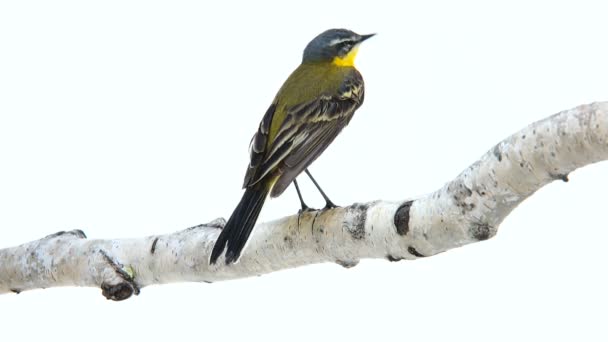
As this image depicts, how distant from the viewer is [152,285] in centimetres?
457

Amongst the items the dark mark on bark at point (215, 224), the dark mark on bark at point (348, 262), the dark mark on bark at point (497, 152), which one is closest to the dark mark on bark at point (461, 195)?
the dark mark on bark at point (497, 152)

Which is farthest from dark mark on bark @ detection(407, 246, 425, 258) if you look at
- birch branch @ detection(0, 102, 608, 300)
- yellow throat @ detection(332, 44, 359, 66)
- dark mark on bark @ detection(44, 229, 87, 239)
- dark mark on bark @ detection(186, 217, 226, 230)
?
dark mark on bark @ detection(44, 229, 87, 239)

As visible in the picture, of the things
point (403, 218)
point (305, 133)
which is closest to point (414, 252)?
point (403, 218)

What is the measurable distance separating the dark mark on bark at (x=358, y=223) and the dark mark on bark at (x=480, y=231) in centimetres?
58

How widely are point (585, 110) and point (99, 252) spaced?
2.52 m

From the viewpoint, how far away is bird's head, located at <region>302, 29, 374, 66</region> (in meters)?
5.11

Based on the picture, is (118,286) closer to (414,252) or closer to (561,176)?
(414,252)

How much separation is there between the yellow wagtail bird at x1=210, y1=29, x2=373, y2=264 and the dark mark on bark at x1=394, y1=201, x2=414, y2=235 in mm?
644

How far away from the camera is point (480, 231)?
330cm

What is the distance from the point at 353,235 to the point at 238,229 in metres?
0.46

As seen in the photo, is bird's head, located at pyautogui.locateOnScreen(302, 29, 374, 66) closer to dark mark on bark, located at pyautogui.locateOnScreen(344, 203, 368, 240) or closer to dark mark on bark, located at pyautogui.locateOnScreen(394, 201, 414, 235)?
dark mark on bark, located at pyautogui.locateOnScreen(344, 203, 368, 240)

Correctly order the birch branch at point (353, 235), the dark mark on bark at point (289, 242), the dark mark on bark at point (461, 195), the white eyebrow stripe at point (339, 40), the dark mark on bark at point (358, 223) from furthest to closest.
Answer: the white eyebrow stripe at point (339, 40) → the dark mark on bark at point (289, 242) → the dark mark on bark at point (358, 223) → the dark mark on bark at point (461, 195) → the birch branch at point (353, 235)

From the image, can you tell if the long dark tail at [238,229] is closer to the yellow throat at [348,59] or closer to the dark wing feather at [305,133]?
the dark wing feather at [305,133]

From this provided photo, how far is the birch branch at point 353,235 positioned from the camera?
2.94 m
